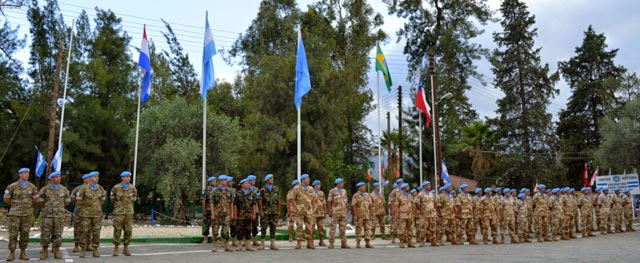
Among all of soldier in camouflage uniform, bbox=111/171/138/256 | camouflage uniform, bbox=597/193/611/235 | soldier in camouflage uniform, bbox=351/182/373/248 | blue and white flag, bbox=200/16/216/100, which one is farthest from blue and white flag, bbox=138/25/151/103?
camouflage uniform, bbox=597/193/611/235

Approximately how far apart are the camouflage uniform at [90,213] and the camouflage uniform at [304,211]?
4.46m

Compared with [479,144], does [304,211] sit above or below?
below

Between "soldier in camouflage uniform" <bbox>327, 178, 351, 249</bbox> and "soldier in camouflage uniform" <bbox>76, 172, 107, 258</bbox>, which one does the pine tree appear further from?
"soldier in camouflage uniform" <bbox>76, 172, 107, 258</bbox>

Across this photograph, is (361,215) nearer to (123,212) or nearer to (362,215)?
(362,215)

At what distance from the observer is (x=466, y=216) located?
1576 cm

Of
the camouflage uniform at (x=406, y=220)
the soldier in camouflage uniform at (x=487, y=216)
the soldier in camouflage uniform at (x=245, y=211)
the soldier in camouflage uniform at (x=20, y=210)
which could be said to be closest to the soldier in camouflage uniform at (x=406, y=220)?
the camouflage uniform at (x=406, y=220)

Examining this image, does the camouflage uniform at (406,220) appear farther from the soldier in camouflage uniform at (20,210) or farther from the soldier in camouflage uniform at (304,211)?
the soldier in camouflage uniform at (20,210)

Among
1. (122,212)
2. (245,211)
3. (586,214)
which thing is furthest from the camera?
(586,214)

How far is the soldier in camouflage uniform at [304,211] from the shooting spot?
12.9 metres

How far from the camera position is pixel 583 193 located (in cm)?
2027

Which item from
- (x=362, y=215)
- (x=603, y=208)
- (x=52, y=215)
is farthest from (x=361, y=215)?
(x=603, y=208)

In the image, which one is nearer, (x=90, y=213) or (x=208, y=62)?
(x=90, y=213)

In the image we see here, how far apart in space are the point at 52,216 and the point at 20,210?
60 centimetres

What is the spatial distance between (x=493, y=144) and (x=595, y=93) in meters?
9.42
